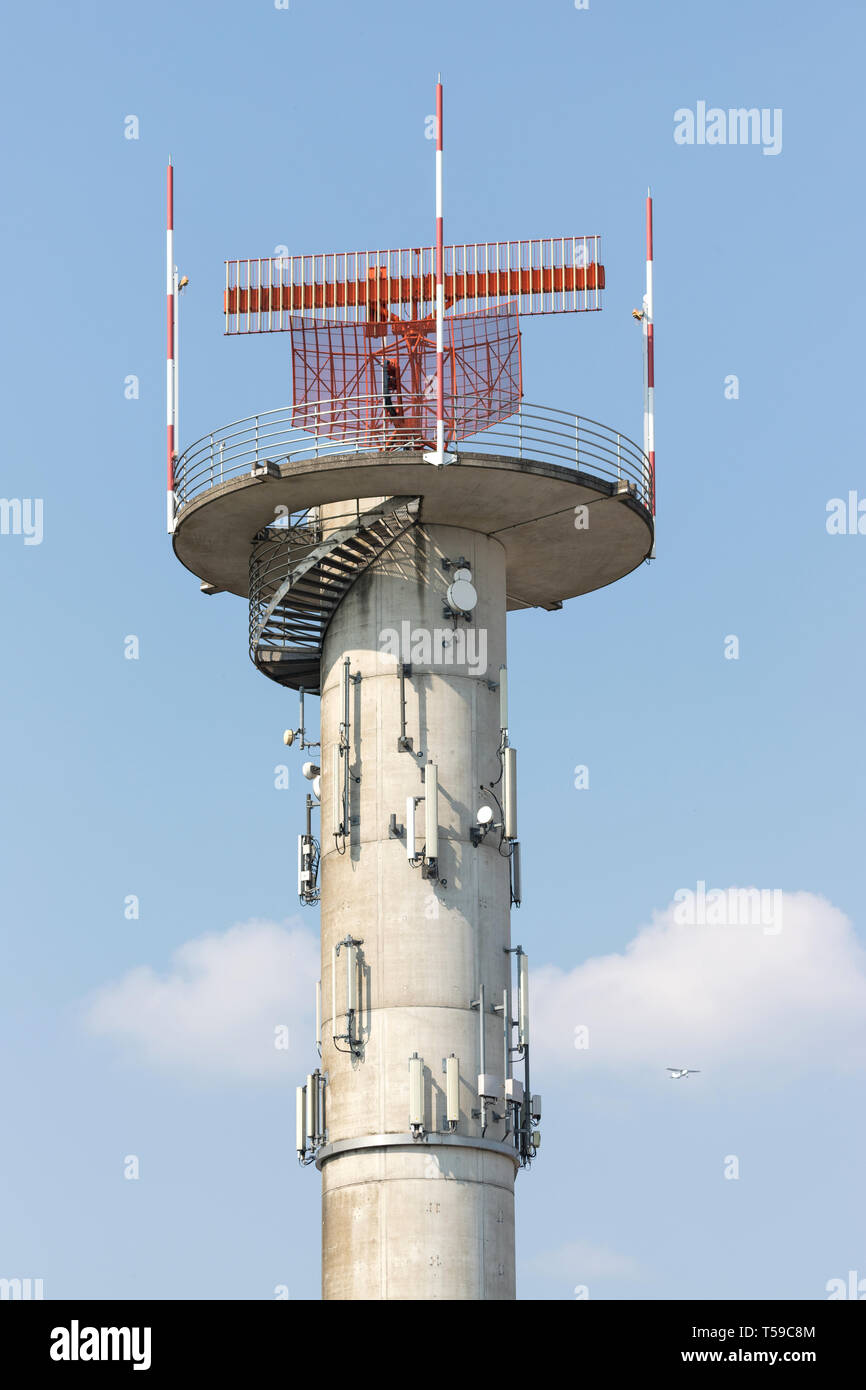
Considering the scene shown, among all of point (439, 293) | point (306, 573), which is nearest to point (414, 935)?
point (306, 573)

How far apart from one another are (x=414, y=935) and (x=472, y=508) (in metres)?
10.1

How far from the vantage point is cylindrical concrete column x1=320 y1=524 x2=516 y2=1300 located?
57.2m

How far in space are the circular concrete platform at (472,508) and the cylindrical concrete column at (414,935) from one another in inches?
Answer: 54.2

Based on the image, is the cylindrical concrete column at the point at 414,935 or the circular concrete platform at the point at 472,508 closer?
the cylindrical concrete column at the point at 414,935

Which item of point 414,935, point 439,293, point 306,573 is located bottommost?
point 414,935

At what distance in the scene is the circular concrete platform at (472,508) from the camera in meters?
59.1

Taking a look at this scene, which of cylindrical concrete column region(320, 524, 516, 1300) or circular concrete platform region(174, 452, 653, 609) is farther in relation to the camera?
circular concrete platform region(174, 452, 653, 609)

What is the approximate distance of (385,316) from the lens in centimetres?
6419

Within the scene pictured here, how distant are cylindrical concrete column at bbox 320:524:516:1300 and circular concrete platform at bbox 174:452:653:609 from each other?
1.38 m

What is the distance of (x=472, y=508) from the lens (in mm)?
60688

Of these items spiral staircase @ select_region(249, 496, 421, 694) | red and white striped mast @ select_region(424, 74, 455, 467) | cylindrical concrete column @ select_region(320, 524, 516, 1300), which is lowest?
cylindrical concrete column @ select_region(320, 524, 516, 1300)

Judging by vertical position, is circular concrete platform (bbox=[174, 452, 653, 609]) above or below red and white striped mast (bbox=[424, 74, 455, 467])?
below

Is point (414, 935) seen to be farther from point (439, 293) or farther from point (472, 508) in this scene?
point (439, 293)
